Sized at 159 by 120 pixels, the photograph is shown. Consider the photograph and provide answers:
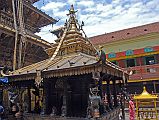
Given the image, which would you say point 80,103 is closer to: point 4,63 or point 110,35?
point 4,63

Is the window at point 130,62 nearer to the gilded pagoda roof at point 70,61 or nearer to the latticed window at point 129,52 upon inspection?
the latticed window at point 129,52

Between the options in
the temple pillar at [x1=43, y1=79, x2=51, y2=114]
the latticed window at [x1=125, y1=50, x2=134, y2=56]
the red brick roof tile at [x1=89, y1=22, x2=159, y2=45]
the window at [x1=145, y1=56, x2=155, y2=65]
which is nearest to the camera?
the temple pillar at [x1=43, y1=79, x2=51, y2=114]

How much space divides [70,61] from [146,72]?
77.5ft

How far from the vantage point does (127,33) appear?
3644 centimetres

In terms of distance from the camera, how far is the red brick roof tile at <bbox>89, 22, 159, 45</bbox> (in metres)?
33.8

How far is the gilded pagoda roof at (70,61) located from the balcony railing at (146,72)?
767 inches

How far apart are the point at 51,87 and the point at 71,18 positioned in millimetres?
4881

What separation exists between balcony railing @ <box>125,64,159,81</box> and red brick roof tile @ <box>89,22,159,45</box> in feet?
17.3

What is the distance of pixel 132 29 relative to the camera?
3731 centimetres

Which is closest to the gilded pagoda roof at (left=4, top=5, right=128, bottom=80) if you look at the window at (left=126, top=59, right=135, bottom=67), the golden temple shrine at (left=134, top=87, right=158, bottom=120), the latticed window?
the golden temple shrine at (left=134, top=87, right=158, bottom=120)

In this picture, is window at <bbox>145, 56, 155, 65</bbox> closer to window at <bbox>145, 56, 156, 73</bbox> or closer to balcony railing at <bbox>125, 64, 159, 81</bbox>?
window at <bbox>145, 56, 156, 73</bbox>

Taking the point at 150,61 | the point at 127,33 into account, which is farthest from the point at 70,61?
the point at 127,33

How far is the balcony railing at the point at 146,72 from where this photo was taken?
100 ft

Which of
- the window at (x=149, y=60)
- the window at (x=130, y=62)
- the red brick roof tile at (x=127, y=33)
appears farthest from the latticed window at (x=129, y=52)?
the window at (x=149, y=60)
